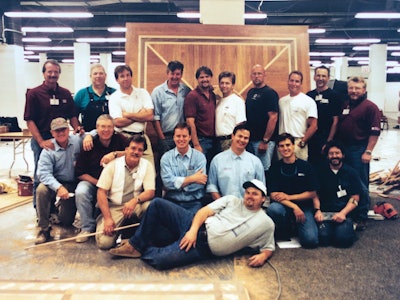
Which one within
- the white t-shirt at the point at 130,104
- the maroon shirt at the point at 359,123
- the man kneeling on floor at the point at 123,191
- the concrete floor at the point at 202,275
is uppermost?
the white t-shirt at the point at 130,104

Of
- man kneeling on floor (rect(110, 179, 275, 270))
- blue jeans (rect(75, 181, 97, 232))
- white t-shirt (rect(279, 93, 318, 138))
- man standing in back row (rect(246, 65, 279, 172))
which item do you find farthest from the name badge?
white t-shirt (rect(279, 93, 318, 138))

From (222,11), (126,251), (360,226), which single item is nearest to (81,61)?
(222,11)

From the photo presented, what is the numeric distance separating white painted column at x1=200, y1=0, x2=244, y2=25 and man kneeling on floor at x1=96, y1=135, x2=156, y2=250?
3025 mm

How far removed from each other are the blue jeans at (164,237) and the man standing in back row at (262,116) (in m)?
1.41

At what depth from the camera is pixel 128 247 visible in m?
3.54

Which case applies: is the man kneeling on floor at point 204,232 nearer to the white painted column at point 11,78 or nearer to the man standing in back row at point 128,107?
the man standing in back row at point 128,107

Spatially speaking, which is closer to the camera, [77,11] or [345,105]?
[345,105]

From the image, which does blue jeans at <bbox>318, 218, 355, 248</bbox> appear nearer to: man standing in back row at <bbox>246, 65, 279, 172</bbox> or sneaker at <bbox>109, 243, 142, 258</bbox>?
man standing in back row at <bbox>246, 65, 279, 172</bbox>

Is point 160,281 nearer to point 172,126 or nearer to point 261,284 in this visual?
point 261,284

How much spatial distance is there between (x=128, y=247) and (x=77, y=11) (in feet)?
31.6

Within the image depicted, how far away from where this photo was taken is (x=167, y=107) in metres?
4.52

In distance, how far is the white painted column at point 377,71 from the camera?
56.2ft

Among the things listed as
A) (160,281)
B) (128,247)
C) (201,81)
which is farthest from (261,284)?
(201,81)

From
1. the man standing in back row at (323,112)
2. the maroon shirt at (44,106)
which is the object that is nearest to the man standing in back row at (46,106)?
the maroon shirt at (44,106)
